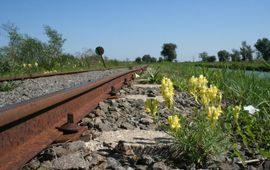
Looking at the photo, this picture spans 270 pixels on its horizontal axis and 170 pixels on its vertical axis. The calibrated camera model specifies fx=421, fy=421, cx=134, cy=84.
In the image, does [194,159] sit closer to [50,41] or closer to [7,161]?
[7,161]

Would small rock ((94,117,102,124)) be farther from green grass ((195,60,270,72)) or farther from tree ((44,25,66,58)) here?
tree ((44,25,66,58))

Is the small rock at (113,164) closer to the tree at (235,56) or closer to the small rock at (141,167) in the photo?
the small rock at (141,167)

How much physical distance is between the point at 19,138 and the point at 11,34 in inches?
1094

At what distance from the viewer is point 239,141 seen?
3.11 metres

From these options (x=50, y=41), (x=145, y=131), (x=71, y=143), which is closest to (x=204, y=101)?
(x=145, y=131)

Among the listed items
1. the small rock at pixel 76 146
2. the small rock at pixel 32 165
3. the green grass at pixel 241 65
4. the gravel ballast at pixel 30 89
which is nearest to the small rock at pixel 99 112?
the gravel ballast at pixel 30 89

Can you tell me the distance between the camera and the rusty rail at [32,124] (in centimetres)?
218

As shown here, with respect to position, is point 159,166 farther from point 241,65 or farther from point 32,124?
point 241,65

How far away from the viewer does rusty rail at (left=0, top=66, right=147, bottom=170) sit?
2.18 metres

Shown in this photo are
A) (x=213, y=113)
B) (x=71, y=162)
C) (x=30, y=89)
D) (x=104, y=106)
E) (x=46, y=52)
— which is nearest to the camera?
(x=71, y=162)

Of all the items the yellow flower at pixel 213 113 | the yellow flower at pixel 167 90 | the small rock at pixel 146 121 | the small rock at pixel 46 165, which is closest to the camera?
the small rock at pixel 46 165

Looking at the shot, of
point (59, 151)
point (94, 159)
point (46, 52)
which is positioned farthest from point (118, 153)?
point (46, 52)

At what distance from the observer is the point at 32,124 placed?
8.66 feet

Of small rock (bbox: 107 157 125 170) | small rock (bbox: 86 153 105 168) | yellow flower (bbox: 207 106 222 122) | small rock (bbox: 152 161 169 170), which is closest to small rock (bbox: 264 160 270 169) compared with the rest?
yellow flower (bbox: 207 106 222 122)
